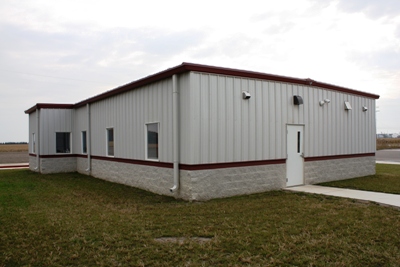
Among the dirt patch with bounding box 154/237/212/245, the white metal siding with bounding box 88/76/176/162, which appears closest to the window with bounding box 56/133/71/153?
the white metal siding with bounding box 88/76/176/162

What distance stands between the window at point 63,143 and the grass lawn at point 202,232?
8.60m

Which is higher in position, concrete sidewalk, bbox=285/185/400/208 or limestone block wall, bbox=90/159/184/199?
limestone block wall, bbox=90/159/184/199

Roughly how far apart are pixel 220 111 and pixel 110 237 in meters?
4.63

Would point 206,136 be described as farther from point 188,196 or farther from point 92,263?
point 92,263

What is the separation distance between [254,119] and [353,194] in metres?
3.24

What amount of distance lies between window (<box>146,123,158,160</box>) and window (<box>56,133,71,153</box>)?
8.55 m

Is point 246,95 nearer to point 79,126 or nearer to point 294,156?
point 294,156

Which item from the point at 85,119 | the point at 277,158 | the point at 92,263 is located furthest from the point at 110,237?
the point at 85,119

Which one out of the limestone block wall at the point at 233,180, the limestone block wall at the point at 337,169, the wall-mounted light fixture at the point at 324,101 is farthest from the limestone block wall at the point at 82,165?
the wall-mounted light fixture at the point at 324,101

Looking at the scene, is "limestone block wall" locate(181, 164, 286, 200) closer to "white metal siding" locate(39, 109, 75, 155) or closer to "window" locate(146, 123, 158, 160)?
"window" locate(146, 123, 158, 160)

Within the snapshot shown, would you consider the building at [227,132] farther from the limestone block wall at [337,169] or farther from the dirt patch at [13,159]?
the dirt patch at [13,159]

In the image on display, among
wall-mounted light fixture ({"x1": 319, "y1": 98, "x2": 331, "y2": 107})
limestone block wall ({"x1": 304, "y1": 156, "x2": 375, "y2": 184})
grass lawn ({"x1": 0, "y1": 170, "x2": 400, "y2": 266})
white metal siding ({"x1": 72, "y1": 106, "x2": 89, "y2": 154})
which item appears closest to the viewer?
grass lawn ({"x1": 0, "y1": 170, "x2": 400, "y2": 266})

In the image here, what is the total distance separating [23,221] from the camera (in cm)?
678

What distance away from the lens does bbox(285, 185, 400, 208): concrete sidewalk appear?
8344mm
